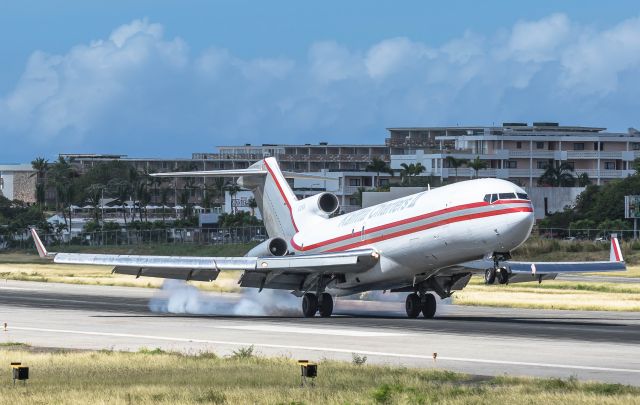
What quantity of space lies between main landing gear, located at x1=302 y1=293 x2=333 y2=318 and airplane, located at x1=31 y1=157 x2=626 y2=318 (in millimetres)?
37

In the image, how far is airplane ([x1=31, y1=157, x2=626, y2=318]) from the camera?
133 ft

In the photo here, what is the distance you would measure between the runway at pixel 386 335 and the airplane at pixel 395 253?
1.37m

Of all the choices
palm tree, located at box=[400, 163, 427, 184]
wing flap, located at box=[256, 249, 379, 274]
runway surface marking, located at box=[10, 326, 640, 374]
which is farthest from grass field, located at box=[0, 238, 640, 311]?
palm tree, located at box=[400, 163, 427, 184]

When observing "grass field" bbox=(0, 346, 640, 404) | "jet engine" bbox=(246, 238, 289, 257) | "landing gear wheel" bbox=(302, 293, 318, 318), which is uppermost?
"jet engine" bbox=(246, 238, 289, 257)

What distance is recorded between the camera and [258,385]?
23797mm

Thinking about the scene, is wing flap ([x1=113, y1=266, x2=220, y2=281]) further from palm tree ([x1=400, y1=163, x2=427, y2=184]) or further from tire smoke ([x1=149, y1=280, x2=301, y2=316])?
palm tree ([x1=400, y1=163, x2=427, y2=184])

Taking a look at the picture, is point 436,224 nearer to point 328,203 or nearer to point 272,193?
point 328,203

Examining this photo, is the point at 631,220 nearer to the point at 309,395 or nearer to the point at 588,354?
the point at 588,354

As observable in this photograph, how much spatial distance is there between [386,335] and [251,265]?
1066 centimetres

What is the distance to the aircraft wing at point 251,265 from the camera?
150 feet

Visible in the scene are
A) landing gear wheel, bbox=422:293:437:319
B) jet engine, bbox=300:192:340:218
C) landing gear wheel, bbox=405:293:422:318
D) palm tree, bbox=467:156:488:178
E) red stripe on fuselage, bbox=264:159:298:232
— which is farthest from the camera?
palm tree, bbox=467:156:488:178

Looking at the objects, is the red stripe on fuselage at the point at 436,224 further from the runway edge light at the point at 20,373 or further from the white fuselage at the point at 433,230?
the runway edge light at the point at 20,373

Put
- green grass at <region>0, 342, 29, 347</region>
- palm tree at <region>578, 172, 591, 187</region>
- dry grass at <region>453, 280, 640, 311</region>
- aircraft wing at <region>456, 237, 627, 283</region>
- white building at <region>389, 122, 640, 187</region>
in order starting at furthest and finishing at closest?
white building at <region>389, 122, 640, 187</region>
palm tree at <region>578, 172, 591, 187</region>
dry grass at <region>453, 280, 640, 311</region>
aircraft wing at <region>456, 237, 627, 283</region>
green grass at <region>0, 342, 29, 347</region>

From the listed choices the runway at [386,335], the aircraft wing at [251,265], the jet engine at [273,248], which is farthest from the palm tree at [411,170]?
the aircraft wing at [251,265]
